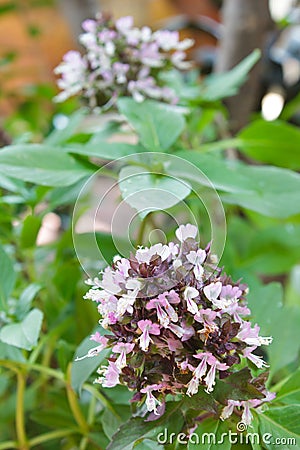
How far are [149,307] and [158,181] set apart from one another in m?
0.11

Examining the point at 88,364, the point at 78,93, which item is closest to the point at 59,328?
the point at 88,364

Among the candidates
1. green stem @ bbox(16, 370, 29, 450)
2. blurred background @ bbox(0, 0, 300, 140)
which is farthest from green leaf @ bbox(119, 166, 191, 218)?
blurred background @ bbox(0, 0, 300, 140)

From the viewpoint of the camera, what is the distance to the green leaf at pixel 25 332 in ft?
1.10

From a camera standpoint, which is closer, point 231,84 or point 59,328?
point 59,328

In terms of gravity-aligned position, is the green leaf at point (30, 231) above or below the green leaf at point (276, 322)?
above

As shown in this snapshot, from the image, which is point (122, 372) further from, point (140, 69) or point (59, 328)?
point (140, 69)

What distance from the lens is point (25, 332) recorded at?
35 cm

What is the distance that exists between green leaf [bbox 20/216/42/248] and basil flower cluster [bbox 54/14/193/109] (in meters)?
0.14

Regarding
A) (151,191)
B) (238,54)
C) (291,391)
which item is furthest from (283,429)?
(238,54)

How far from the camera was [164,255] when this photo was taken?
285 millimetres

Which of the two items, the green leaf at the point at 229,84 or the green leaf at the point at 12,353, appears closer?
the green leaf at the point at 12,353

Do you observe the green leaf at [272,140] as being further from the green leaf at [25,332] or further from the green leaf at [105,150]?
the green leaf at [25,332]

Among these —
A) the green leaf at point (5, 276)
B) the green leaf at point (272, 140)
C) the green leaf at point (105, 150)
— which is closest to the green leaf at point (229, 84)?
the green leaf at point (272, 140)

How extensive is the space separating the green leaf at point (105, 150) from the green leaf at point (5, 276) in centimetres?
9
